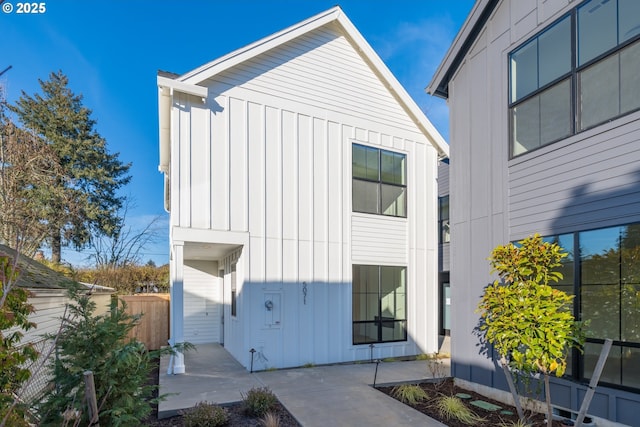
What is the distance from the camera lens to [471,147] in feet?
22.2

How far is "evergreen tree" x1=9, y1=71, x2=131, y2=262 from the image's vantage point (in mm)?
19422

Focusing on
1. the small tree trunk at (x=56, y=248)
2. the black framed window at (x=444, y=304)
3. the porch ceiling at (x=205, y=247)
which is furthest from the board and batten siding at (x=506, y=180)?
the small tree trunk at (x=56, y=248)

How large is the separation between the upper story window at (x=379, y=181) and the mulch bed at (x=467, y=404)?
13.9 ft

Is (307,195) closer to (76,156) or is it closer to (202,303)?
(202,303)

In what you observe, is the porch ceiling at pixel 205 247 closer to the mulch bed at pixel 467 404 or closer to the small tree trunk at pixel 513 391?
the mulch bed at pixel 467 404

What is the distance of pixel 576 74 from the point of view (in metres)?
5.12

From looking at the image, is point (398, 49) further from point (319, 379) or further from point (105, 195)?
point (105, 195)

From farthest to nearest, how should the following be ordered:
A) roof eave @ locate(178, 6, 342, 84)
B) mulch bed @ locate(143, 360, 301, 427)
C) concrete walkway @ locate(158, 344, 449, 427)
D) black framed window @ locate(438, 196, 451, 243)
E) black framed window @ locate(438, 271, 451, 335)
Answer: black framed window @ locate(438, 271, 451, 335) → black framed window @ locate(438, 196, 451, 243) → roof eave @ locate(178, 6, 342, 84) → concrete walkway @ locate(158, 344, 449, 427) → mulch bed @ locate(143, 360, 301, 427)

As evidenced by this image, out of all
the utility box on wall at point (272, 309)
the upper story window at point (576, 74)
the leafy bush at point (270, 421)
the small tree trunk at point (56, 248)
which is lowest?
the leafy bush at point (270, 421)

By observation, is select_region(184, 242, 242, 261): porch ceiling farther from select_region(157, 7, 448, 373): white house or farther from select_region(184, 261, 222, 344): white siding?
select_region(184, 261, 222, 344): white siding

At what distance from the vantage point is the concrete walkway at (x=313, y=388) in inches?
200

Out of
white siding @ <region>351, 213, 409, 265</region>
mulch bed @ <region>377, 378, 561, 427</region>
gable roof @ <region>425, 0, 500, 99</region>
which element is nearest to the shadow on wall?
white siding @ <region>351, 213, 409, 265</region>

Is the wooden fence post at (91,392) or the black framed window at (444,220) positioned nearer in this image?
the wooden fence post at (91,392)

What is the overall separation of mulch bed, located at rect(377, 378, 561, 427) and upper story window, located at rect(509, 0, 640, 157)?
3888 mm
